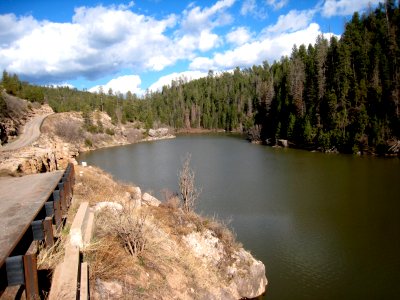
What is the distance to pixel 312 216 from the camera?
101 feet

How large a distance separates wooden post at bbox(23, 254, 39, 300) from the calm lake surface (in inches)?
625

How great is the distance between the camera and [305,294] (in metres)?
19.3

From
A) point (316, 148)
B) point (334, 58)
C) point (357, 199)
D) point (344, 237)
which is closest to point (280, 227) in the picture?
point (344, 237)

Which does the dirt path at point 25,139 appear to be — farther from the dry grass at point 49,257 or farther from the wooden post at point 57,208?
the dry grass at point 49,257

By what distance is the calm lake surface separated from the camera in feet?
67.3

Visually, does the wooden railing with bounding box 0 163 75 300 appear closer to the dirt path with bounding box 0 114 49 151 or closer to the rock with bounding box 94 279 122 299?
the rock with bounding box 94 279 122 299

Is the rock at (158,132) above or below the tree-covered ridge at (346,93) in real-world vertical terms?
below

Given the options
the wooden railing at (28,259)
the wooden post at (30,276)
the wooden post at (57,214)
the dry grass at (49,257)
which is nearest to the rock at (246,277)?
the wooden post at (57,214)

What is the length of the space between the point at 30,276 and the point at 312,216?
28.2 m

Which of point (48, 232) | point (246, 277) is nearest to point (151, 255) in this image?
point (48, 232)

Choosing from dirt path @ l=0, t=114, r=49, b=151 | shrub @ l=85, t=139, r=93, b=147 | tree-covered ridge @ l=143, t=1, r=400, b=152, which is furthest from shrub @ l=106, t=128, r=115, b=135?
tree-covered ridge @ l=143, t=1, r=400, b=152

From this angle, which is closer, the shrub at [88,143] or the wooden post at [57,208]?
the wooden post at [57,208]

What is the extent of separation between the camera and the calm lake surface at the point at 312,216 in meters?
20.5

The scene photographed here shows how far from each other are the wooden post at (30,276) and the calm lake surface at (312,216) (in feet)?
52.1
